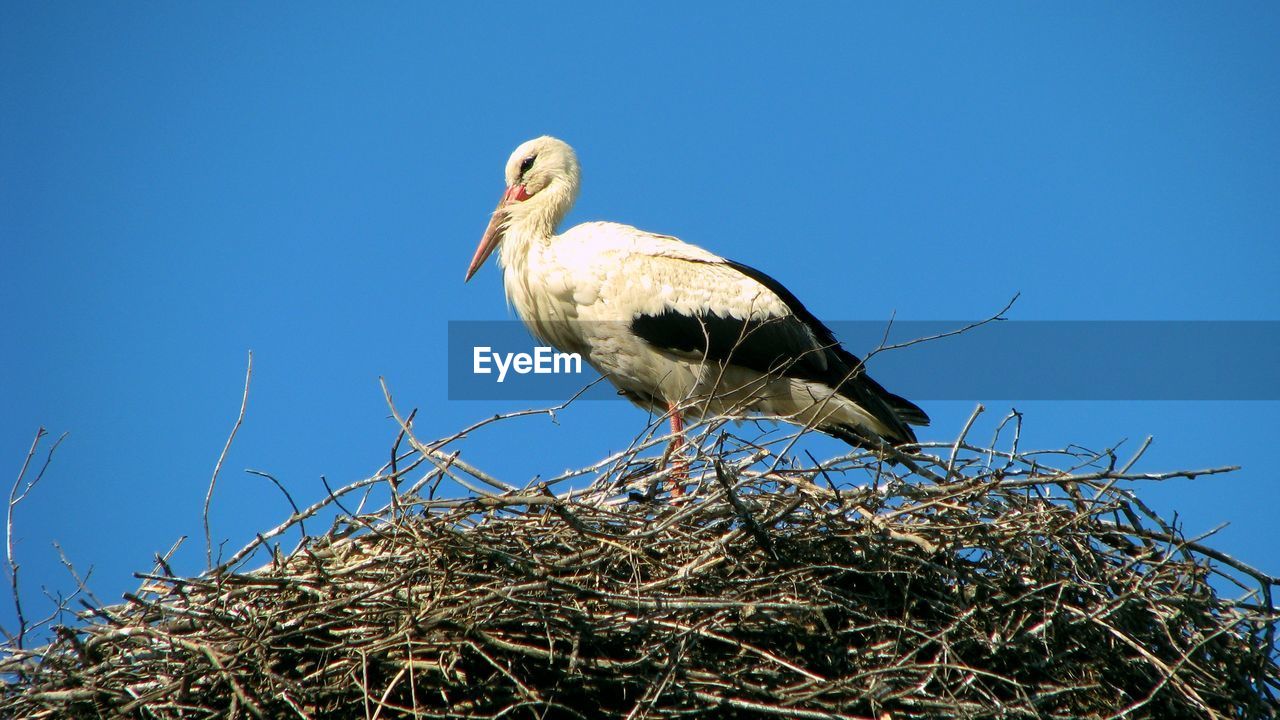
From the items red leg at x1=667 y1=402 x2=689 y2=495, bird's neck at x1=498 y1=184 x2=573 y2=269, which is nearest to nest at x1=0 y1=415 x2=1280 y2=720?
red leg at x1=667 y1=402 x2=689 y2=495

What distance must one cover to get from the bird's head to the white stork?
0.16 meters

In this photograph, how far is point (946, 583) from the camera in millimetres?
3389

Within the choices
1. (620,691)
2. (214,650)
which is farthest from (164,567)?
(620,691)

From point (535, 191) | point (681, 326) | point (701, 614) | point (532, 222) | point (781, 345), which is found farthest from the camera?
point (535, 191)

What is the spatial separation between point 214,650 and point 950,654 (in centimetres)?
179

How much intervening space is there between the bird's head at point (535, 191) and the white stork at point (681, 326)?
0.16 meters

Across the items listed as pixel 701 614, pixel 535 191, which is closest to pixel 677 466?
pixel 701 614

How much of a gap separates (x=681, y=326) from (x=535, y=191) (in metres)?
1.07

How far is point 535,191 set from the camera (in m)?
5.51

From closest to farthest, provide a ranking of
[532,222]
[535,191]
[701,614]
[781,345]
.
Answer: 1. [701,614]
2. [781,345]
3. [532,222]
4. [535,191]

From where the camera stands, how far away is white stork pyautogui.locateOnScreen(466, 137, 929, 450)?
16.0 feet

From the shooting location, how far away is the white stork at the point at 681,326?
4.88 m

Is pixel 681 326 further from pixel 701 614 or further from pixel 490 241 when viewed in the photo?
pixel 701 614

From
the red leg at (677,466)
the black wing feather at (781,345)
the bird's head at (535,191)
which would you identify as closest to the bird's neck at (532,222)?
the bird's head at (535,191)
